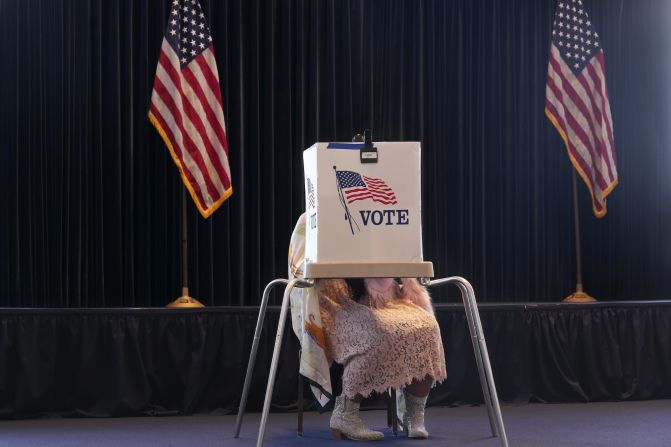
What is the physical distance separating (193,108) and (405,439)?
2133mm

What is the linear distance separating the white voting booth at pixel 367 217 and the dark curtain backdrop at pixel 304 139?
2328mm

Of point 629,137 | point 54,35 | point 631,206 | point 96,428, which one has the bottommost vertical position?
point 96,428

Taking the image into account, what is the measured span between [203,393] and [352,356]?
1.16 metres

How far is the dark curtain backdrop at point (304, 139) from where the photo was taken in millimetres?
4781

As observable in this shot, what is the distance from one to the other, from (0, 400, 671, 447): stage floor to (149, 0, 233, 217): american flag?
124 centimetres

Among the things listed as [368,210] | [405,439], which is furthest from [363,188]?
[405,439]

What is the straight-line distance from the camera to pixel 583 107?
492 centimetres

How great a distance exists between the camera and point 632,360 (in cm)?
439

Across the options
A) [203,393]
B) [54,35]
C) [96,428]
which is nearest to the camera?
[96,428]

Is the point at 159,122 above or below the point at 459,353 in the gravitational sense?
above

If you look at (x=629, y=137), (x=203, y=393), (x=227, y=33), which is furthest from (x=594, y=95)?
(x=203, y=393)

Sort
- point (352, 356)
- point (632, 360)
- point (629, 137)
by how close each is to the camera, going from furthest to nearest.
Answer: point (629, 137) < point (632, 360) < point (352, 356)

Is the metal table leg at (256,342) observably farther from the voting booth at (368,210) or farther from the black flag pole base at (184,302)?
the black flag pole base at (184,302)

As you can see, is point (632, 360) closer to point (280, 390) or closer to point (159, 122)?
point (280, 390)
